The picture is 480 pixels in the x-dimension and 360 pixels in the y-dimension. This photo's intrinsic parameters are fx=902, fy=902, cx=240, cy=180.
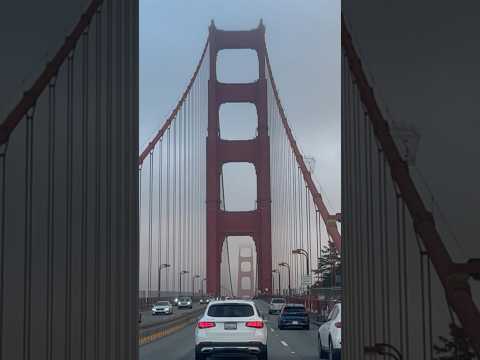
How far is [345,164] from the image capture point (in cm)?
727

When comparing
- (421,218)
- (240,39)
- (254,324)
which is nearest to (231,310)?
(254,324)

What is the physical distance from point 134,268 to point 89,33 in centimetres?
193

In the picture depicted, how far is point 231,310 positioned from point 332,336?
2.11m

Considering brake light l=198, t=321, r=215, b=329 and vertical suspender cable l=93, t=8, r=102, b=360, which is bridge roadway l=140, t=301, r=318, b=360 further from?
vertical suspender cable l=93, t=8, r=102, b=360

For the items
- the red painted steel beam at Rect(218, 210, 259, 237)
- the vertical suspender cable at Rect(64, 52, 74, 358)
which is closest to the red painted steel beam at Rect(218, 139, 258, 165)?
the red painted steel beam at Rect(218, 210, 259, 237)

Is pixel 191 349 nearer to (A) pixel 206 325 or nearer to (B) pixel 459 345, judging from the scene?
(A) pixel 206 325

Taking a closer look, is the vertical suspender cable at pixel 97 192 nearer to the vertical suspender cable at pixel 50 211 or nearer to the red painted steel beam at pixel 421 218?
the vertical suspender cable at pixel 50 211

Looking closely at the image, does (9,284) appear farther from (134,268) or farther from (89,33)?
(89,33)

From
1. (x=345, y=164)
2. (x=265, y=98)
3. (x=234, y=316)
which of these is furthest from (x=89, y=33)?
(x=265, y=98)

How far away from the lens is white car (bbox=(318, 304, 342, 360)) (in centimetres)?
1681

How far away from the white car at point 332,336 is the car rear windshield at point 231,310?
155 centimetres

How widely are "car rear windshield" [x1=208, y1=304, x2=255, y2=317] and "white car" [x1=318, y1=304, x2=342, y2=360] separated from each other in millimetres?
1547

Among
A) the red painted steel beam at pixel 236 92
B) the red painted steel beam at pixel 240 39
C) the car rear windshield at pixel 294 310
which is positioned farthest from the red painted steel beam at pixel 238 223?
the car rear windshield at pixel 294 310

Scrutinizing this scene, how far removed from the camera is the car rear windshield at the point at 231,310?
17.8 metres
